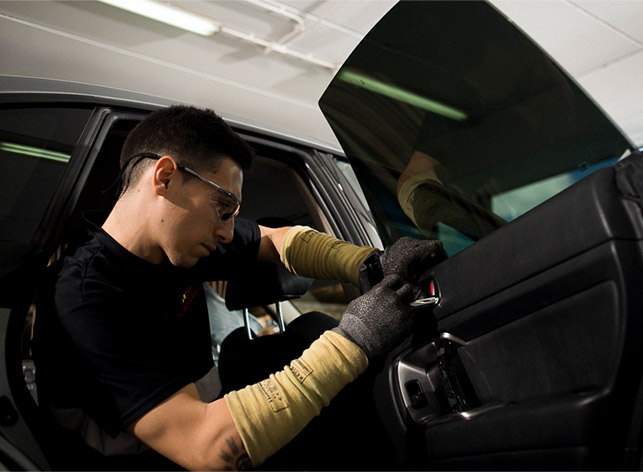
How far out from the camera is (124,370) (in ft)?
3.77

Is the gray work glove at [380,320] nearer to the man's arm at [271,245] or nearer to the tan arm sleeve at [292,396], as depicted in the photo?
the tan arm sleeve at [292,396]

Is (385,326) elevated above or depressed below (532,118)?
below

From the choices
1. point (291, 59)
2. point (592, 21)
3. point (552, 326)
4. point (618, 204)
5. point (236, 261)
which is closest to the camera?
point (618, 204)

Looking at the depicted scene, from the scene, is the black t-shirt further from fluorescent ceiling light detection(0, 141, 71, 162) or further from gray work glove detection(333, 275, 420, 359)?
gray work glove detection(333, 275, 420, 359)

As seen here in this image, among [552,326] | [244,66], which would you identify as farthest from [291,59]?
[552,326]

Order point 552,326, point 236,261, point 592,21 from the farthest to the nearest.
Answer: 1. point 592,21
2. point 236,261
3. point 552,326

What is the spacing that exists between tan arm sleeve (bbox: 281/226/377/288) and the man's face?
320 millimetres

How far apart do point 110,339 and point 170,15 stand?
439 centimetres

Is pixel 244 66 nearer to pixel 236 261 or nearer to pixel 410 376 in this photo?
pixel 236 261

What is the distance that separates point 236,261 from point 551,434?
1.24 m

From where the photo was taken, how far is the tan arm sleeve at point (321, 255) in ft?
5.17

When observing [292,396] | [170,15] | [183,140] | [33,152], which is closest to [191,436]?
[292,396]

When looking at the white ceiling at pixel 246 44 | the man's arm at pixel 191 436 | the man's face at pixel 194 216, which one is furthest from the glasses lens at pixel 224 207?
the white ceiling at pixel 246 44

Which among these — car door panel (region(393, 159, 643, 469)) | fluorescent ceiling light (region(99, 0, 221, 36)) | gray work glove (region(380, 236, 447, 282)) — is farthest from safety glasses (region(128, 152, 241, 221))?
fluorescent ceiling light (region(99, 0, 221, 36))
